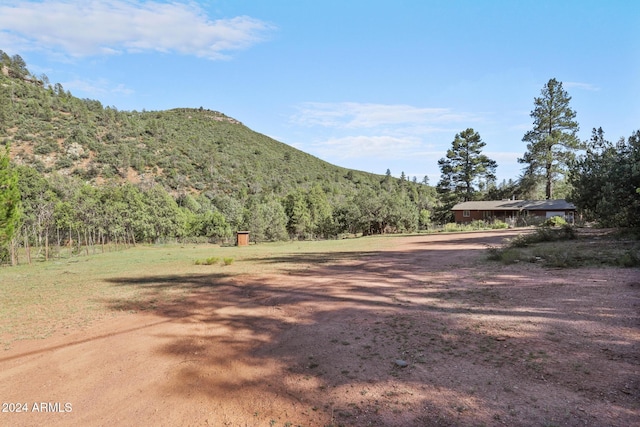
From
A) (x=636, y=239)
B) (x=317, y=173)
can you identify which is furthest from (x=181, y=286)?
(x=317, y=173)

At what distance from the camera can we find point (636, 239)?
43.0ft

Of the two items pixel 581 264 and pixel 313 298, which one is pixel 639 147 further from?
pixel 313 298

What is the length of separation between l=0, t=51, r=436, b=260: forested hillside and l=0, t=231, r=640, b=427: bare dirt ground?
24.3 metres

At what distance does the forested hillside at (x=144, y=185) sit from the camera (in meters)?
35.5

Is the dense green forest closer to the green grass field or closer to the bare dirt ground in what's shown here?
the bare dirt ground

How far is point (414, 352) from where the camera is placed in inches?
172

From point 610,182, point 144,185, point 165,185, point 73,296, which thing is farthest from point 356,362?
point 165,185

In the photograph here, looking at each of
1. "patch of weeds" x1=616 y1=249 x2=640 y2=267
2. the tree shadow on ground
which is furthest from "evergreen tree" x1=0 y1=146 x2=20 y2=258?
"patch of weeds" x1=616 y1=249 x2=640 y2=267

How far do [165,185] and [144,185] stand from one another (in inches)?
235

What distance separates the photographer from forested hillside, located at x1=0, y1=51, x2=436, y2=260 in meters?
35.5

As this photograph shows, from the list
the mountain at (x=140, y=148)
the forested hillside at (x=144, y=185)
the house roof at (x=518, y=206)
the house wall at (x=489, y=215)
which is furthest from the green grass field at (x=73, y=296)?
the mountain at (x=140, y=148)

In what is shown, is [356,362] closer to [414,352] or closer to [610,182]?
[414,352]

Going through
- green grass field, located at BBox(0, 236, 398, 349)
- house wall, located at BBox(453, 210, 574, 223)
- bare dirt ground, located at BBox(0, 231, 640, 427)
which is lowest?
green grass field, located at BBox(0, 236, 398, 349)

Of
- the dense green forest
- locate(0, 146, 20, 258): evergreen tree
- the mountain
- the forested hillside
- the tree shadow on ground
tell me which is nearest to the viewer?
the tree shadow on ground
